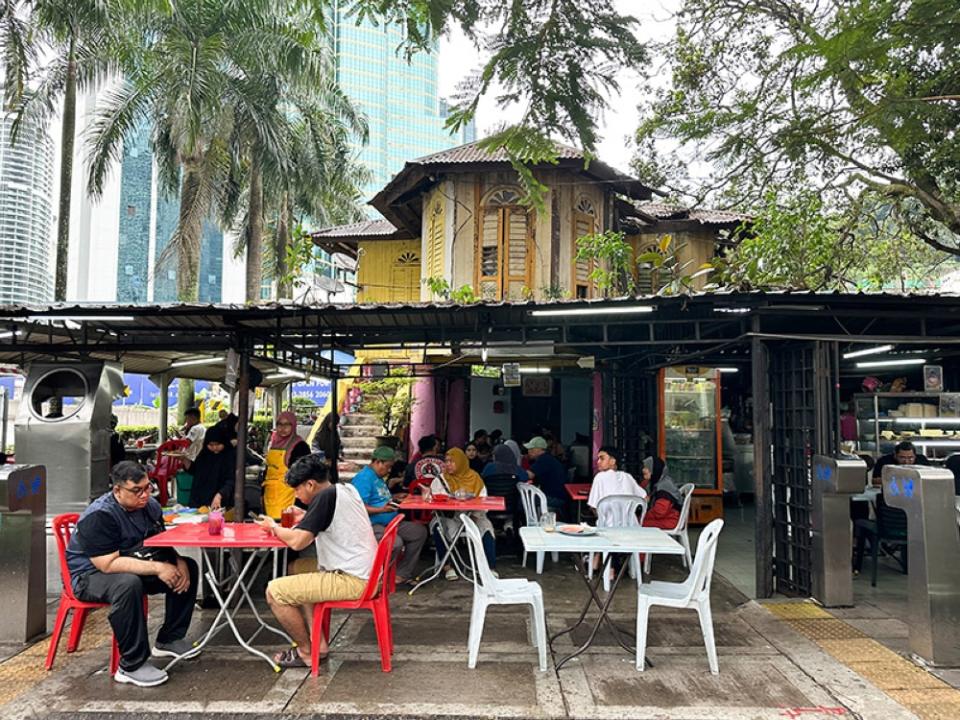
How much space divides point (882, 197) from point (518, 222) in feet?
22.1

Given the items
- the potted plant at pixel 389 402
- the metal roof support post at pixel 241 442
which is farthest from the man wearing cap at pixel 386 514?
the potted plant at pixel 389 402

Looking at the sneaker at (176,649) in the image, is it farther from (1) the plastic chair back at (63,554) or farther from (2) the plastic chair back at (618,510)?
(2) the plastic chair back at (618,510)

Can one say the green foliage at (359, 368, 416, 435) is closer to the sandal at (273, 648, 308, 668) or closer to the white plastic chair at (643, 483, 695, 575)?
the white plastic chair at (643, 483, 695, 575)

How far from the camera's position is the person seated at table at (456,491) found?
7133 mm

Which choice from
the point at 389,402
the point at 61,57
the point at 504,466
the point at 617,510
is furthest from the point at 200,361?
the point at 61,57

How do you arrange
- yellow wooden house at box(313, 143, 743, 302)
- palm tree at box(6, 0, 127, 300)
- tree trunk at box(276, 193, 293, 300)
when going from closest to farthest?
yellow wooden house at box(313, 143, 743, 302) → palm tree at box(6, 0, 127, 300) → tree trunk at box(276, 193, 293, 300)

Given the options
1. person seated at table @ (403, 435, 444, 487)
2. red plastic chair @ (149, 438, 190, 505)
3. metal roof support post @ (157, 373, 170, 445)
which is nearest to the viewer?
person seated at table @ (403, 435, 444, 487)

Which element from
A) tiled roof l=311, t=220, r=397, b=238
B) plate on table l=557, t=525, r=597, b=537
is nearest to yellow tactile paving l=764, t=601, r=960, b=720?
plate on table l=557, t=525, r=597, b=537

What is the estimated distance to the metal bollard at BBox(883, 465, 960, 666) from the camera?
4664 mm

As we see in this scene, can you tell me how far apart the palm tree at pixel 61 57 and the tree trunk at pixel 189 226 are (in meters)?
2.71

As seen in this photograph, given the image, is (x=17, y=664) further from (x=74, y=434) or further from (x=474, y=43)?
(x=474, y=43)

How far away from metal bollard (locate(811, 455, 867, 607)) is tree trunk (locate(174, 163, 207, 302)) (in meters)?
15.9

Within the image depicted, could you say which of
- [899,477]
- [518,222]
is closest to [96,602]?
[899,477]

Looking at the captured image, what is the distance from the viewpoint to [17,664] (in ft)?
15.3
